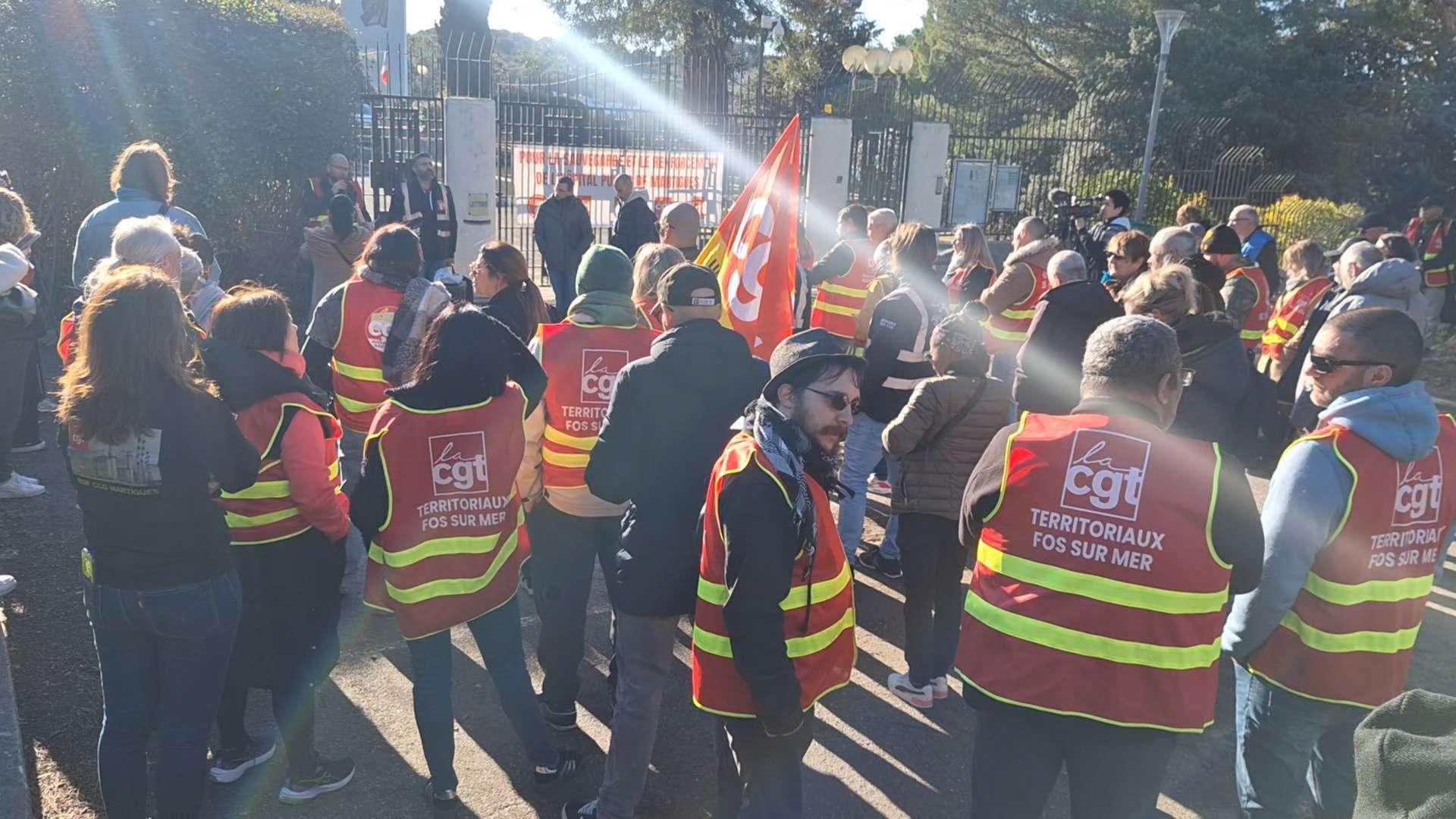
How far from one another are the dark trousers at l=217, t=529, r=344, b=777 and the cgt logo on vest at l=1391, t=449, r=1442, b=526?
3301mm

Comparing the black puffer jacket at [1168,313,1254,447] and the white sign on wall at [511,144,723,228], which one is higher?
the white sign on wall at [511,144,723,228]

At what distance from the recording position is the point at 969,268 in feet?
22.7

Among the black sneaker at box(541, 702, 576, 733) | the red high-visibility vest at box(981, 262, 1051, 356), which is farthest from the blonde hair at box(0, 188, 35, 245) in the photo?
the red high-visibility vest at box(981, 262, 1051, 356)

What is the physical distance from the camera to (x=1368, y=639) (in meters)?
2.89

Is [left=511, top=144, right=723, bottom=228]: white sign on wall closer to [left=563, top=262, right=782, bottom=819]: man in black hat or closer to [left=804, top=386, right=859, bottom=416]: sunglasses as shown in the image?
[left=563, top=262, right=782, bottom=819]: man in black hat

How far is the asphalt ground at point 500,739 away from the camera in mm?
3678

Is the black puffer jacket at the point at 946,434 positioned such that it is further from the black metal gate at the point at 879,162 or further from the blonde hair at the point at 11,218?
the black metal gate at the point at 879,162

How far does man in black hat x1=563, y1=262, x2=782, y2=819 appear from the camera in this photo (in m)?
3.16

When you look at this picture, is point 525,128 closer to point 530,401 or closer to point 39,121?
point 39,121

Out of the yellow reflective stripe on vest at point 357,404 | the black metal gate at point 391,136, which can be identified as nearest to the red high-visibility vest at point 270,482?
the yellow reflective stripe on vest at point 357,404

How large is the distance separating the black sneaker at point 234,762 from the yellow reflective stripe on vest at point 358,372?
1693 millimetres

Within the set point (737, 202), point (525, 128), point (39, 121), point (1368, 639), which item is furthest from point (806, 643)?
point (525, 128)

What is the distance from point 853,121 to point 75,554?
42.8 ft

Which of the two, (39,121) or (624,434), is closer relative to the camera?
(624,434)
